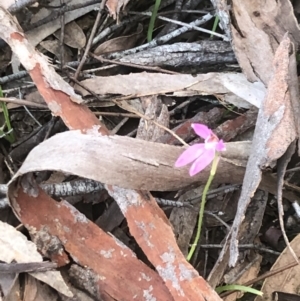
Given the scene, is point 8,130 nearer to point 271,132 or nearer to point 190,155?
point 190,155

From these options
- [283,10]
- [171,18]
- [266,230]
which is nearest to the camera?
[283,10]

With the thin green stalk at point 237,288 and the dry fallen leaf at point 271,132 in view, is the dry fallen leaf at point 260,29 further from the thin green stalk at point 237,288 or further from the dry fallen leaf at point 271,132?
the thin green stalk at point 237,288

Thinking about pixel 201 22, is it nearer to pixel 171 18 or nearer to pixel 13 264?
pixel 171 18

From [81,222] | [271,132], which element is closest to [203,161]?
[271,132]

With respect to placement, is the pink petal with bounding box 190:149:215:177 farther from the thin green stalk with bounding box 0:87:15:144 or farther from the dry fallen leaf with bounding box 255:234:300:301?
the thin green stalk with bounding box 0:87:15:144

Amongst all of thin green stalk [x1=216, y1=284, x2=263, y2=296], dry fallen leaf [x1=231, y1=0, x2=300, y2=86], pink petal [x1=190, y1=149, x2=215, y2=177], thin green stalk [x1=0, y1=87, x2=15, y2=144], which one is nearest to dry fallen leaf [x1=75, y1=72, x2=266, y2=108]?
dry fallen leaf [x1=231, y1=0, x2=300, y2=86]

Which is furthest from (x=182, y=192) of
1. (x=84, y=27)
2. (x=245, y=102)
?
(x=84, y=27)
